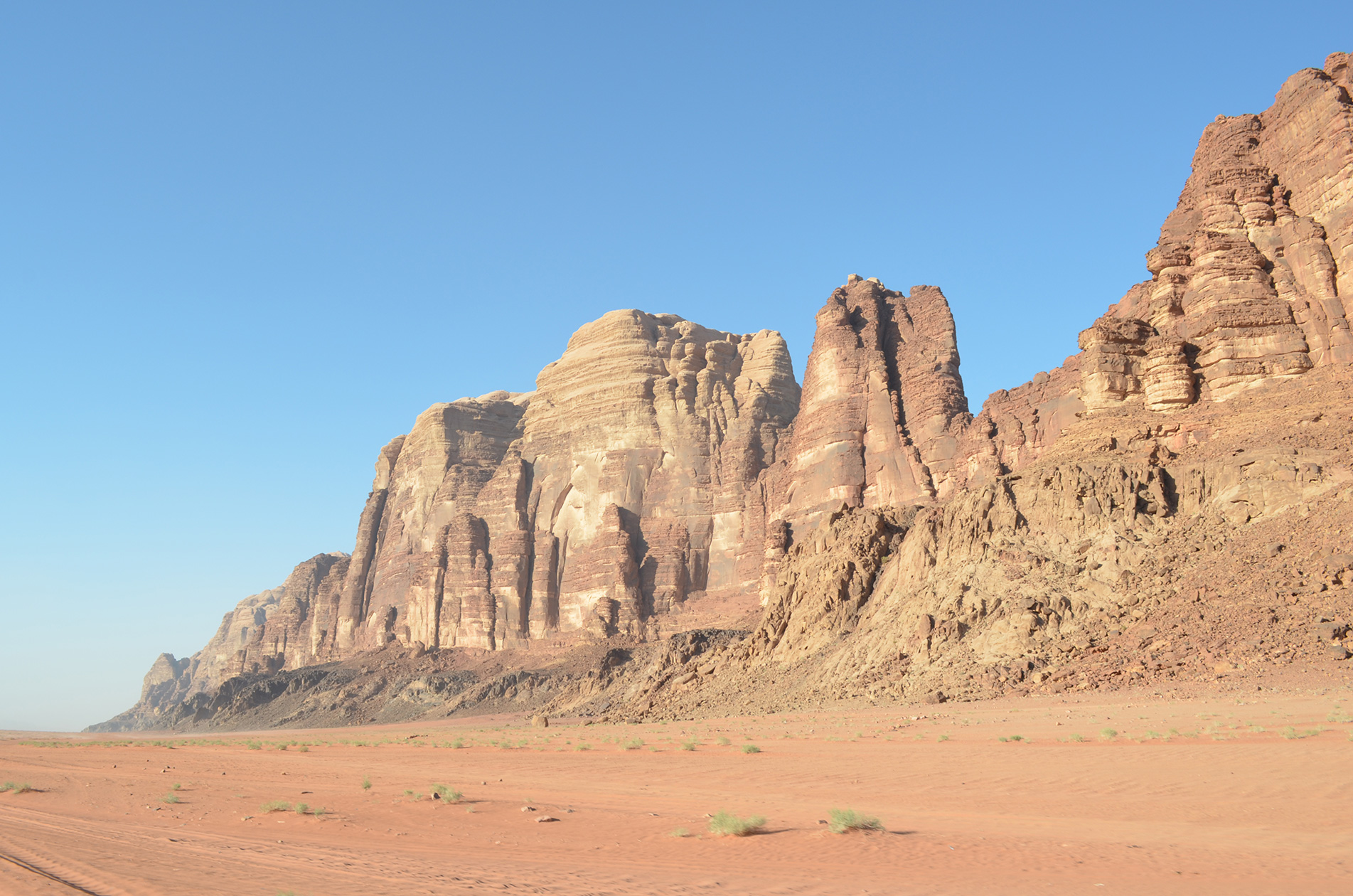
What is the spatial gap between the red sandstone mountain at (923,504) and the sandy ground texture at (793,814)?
808 cm

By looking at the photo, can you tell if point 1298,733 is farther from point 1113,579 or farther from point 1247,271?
point 1247,271

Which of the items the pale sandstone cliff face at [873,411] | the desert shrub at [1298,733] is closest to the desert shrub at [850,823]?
the desert shrub at [1298,733]

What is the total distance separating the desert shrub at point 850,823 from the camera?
12.9 m

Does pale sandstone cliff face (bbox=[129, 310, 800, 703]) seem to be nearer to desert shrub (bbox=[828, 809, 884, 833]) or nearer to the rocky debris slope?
the rocky debris slope

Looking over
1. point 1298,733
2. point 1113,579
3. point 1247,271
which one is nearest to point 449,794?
point 1298,733

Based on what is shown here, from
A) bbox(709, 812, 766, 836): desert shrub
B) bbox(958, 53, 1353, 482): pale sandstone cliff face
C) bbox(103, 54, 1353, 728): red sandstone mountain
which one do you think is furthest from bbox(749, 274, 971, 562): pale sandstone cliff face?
bbox(709, 812, 766, 836): desert shrub

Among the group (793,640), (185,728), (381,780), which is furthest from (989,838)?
(185,728)

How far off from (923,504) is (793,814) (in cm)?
5184

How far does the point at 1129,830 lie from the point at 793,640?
39.6 metres

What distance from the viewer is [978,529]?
146ft

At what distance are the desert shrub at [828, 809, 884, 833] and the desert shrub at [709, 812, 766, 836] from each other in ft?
3.50

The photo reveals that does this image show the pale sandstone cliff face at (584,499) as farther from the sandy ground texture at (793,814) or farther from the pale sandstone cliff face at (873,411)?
the sandy ground texture at (793,814)

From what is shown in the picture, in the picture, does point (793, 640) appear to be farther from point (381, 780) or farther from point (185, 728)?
point (185, 728)

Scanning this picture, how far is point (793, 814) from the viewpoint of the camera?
15.3 meters
